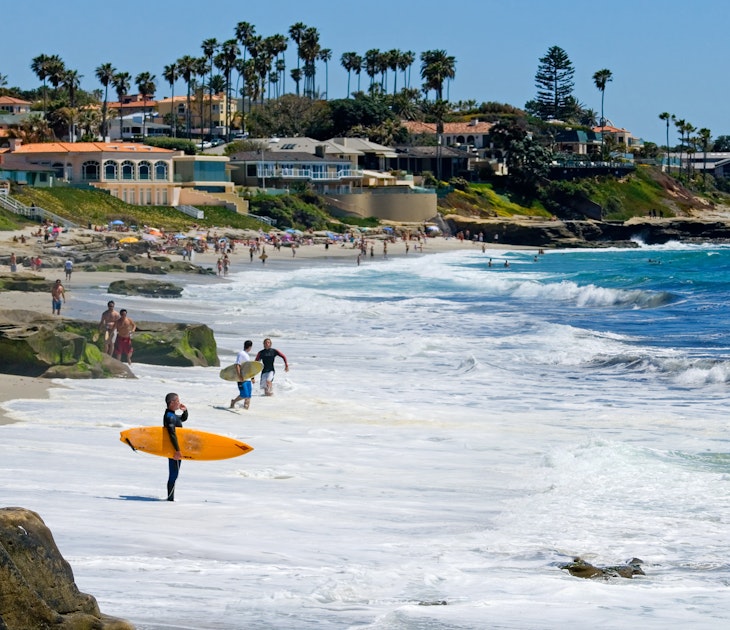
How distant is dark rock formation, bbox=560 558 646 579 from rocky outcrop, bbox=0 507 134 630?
14.7 feet

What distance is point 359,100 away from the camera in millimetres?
118750

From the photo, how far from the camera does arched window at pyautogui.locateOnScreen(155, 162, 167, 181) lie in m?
83.8

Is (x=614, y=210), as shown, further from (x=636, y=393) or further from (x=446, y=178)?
(x=636, y=393)

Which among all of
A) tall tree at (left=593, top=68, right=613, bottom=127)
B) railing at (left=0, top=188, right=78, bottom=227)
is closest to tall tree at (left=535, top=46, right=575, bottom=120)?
tall tree at (left=593, top=68, right=613, bottom=127)

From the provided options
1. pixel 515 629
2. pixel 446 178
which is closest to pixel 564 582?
pixel 515 629

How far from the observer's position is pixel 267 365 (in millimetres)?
20234

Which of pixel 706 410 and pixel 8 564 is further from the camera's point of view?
pixel 706 410

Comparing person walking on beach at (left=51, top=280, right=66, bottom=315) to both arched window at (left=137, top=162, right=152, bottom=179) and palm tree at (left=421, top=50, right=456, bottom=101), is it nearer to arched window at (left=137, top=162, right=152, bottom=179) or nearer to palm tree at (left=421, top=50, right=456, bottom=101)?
arched window at (left=137, top=162, right=152, bottom=179)

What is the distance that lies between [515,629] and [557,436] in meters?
8.80

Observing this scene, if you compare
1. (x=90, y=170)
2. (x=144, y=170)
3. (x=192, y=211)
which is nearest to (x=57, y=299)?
(x=192, y=211)

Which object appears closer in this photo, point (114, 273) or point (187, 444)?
point (187, 444)

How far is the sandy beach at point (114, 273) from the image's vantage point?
19391mm

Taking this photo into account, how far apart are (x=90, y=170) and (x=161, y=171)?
491 cm

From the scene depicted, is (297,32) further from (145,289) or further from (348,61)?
(145,289)
